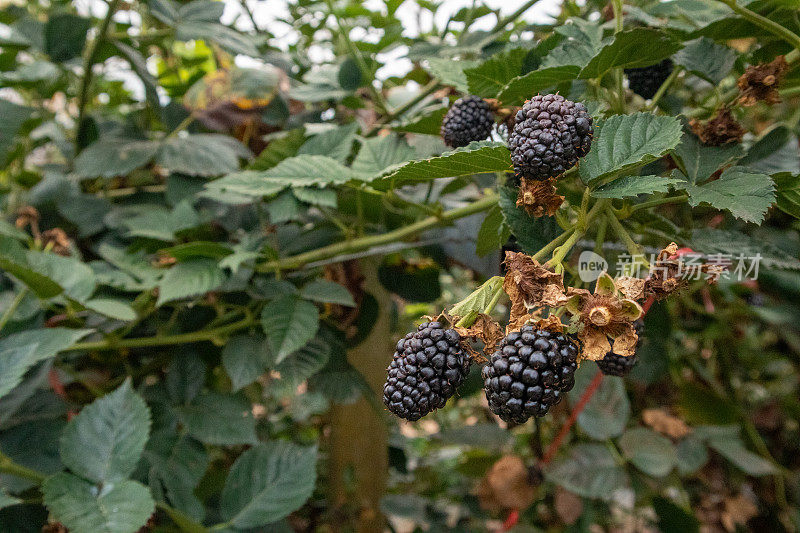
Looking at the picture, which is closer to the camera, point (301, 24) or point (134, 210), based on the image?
point (134, 210)

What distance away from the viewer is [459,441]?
1065mm

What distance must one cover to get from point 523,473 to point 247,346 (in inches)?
22.6

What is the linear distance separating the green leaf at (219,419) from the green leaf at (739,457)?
851mm

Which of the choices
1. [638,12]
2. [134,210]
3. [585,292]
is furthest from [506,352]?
[134,210]

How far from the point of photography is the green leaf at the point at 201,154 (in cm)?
88

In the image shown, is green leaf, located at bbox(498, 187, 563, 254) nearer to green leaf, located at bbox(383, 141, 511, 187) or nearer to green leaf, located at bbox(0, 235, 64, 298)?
green leaf, located at bbox(383, 141, 511, 187)

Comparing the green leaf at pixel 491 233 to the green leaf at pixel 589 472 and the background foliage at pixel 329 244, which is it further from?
the green leaf at pixel 589 472

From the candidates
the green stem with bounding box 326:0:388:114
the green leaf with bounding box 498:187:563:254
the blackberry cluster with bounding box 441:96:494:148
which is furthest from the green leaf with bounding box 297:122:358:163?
the green leaf with bounding box 498:187:563:254

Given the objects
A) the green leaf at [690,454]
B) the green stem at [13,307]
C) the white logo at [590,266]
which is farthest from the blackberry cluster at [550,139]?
the green leaf at [690,454]

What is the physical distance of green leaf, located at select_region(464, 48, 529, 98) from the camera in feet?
1.72

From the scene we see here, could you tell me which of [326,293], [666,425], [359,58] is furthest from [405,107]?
[666,425]

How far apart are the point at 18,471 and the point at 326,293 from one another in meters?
0.41

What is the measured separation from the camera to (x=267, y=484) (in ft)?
2.49

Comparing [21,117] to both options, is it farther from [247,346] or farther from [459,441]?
[459,441]
